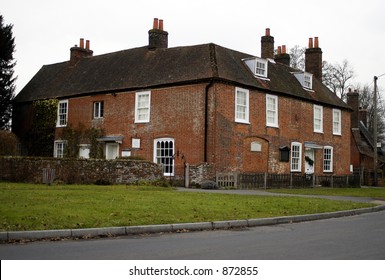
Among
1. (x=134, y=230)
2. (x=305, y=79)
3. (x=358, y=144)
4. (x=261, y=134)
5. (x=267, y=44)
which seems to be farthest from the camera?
(x=358, y=144)

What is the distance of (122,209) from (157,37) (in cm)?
2187

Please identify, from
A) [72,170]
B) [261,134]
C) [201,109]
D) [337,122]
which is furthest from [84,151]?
[337,122]

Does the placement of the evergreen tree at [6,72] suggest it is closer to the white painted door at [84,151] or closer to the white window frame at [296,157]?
the white painted door at [84,151]

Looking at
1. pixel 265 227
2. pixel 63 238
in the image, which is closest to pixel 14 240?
pixel 63 238

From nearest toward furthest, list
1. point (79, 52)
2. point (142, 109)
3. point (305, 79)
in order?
1. point (142, 109)
2. point (305, 79)
3. point (79, 52)

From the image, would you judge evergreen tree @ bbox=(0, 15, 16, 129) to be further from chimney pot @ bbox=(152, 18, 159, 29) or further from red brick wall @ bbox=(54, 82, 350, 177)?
chimney pot @ bbox=(152, 18, 159, 29)

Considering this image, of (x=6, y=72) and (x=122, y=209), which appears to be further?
(x=6, y=72)

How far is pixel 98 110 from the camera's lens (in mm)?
33531

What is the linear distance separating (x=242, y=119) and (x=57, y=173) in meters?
11.8

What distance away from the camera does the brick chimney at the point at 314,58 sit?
39969 millimetres

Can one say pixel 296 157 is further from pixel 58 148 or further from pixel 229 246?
pixel 229 246

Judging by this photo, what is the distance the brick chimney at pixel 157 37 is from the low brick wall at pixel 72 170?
38.0 feet

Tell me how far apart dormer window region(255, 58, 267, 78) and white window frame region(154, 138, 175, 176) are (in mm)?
7695

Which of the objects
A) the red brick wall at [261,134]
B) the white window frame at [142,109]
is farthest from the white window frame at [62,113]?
the red brick wall at [261,134]
